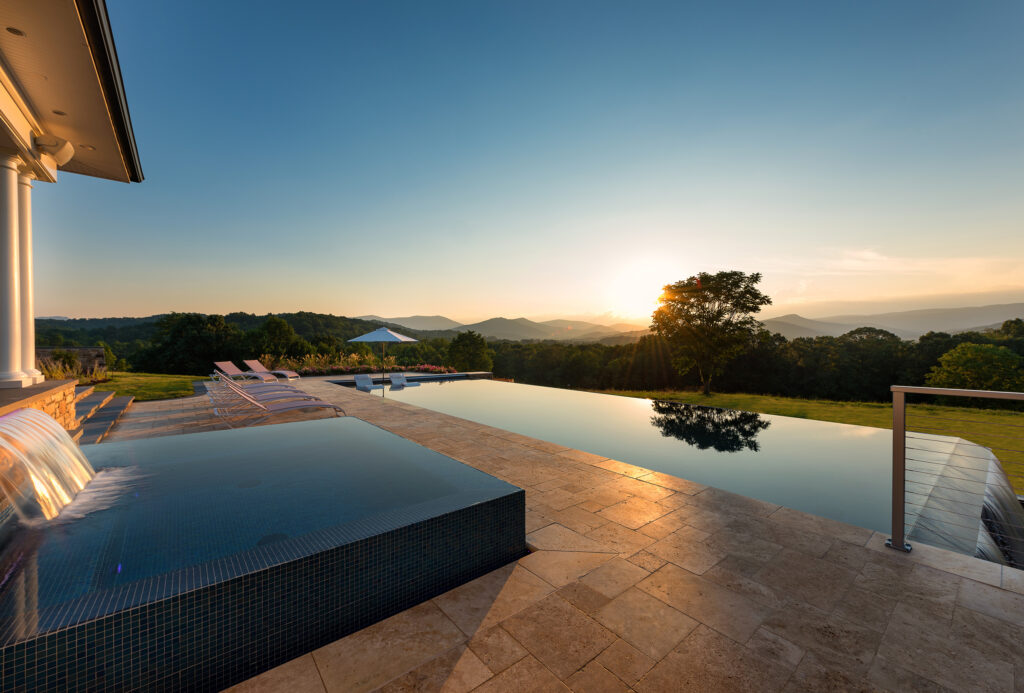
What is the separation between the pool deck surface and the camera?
166 centimetres

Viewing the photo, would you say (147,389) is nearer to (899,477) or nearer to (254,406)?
(254,406)

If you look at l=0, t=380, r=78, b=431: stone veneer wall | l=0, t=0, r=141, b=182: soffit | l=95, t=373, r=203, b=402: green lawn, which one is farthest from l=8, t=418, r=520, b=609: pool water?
l=95, t=373, r=203, b=402: green lawn

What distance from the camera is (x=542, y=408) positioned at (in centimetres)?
978

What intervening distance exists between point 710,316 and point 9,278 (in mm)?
20184

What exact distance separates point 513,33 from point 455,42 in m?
1.40

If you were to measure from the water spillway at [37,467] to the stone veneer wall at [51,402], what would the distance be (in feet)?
4.54

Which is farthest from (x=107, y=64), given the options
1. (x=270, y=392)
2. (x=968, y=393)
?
(x=968, y=393)

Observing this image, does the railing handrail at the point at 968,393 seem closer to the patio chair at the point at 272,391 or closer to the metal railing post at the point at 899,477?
the metal railing post at the point at 899,477

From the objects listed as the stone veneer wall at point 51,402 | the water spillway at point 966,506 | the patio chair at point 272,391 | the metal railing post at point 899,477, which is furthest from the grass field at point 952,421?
the stone veneer wall at point 51,402

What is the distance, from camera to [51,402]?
468 centimetres

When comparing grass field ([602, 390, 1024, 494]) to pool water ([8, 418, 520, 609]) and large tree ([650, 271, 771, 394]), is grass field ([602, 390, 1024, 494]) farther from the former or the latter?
pool water ([8, 418, 520, 609])

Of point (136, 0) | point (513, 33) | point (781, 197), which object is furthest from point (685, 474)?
point (136, 0)

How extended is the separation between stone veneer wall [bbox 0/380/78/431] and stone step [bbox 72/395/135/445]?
21 cm

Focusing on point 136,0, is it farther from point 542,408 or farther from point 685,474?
point 685,474
